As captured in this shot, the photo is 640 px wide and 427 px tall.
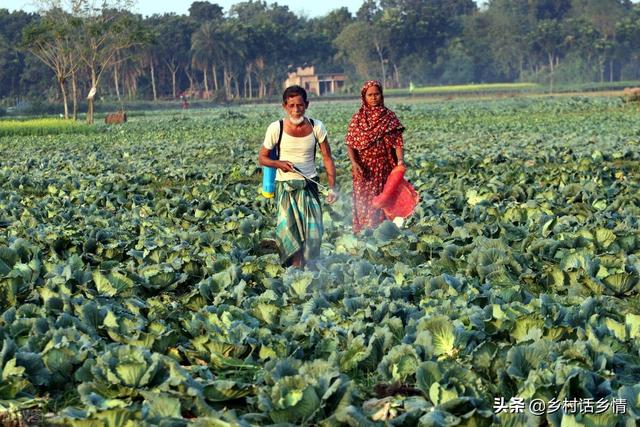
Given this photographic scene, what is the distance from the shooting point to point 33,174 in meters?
15.4

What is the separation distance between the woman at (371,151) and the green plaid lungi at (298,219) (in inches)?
54.5

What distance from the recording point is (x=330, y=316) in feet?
17.4

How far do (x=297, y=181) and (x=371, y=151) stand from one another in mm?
1616

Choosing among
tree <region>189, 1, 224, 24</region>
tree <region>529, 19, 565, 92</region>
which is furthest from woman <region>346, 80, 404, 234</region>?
tree <region>189, 1, 224, 24</region>

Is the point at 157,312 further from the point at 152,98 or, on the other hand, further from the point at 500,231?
the point at 152,98

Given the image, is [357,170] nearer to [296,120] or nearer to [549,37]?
[296,120]

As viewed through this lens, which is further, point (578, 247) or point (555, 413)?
point (578, 247)

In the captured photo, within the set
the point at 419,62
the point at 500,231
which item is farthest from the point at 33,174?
the point at 419,62

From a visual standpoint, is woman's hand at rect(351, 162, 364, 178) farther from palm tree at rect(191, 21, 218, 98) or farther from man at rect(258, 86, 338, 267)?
palm tree at rect(191, 21, 218, 98)

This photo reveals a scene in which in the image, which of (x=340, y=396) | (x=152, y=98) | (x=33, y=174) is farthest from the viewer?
(x=152, y=98)

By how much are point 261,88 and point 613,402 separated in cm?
9363

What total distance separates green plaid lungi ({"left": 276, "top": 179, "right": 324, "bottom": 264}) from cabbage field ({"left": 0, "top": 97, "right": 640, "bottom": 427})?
202 mm

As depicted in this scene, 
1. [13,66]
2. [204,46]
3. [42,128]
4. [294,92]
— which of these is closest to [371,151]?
[294,92]

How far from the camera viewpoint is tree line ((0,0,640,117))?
289 ft
